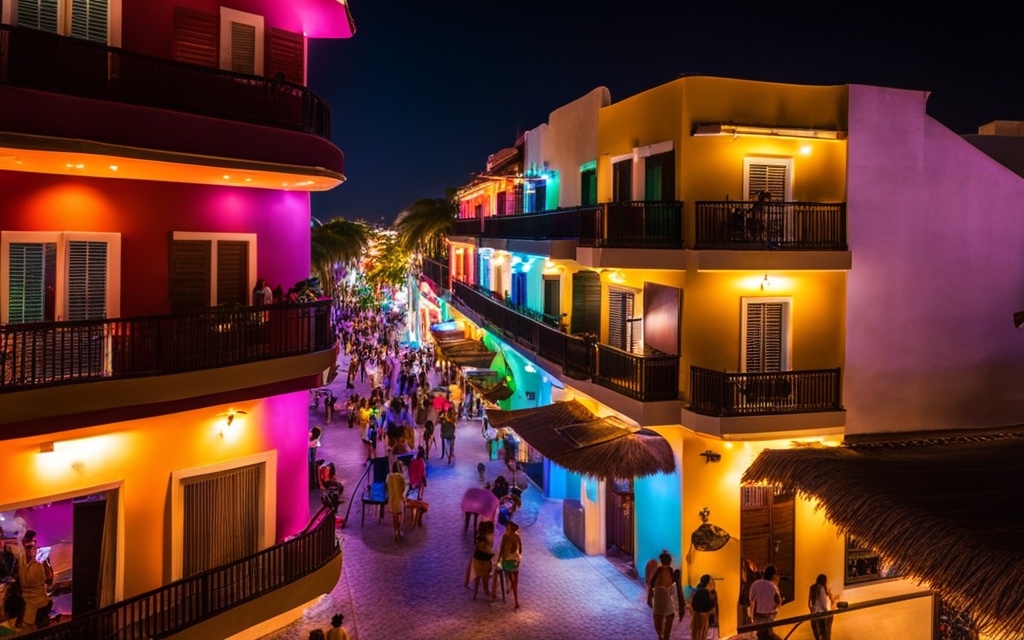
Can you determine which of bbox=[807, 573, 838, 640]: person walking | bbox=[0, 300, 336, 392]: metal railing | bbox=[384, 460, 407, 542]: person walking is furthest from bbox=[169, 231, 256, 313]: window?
bbox=[807, 573, 838, 640]: person walking

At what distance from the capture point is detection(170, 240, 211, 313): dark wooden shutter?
38.8 ft

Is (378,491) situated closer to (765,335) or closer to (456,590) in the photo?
(456,590)

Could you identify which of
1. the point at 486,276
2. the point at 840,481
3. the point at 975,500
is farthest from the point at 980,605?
the point at 486,276

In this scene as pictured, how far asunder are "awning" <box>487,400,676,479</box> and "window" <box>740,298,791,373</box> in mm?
2534

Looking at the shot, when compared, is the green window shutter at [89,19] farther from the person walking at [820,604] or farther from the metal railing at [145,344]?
the person walking at [820,604]

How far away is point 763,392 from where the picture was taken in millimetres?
14703

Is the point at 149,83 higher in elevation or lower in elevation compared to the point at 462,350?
higher

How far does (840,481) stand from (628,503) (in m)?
6.07

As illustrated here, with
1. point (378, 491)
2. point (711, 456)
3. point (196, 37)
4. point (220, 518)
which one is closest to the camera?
point (196, 37)

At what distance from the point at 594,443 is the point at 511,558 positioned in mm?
2969

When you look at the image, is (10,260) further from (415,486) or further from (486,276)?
(486,276)

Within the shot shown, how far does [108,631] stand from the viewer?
9.93 meters

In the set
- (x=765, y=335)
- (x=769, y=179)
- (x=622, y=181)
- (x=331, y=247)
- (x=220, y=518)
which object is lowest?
(x=220, y=518)

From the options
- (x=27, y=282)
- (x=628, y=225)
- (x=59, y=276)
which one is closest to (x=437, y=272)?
(x=628, y=225)
